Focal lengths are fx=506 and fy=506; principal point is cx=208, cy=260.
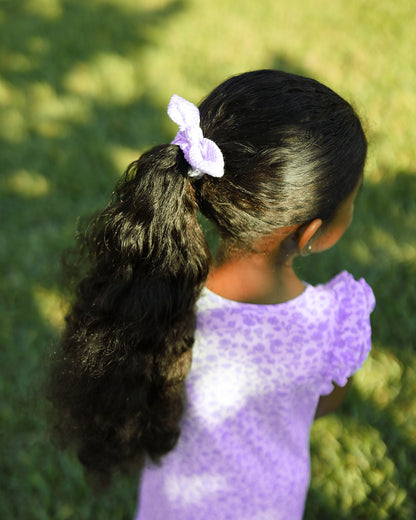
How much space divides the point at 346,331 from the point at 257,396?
26cm

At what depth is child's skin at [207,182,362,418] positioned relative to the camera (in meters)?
1.11

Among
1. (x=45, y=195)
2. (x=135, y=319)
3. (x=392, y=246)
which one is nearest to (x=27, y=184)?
(x=45, y=195)

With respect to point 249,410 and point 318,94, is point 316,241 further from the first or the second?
point 249,410

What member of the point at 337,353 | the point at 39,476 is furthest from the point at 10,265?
the point at 337,353

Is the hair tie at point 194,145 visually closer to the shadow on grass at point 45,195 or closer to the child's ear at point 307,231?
the child's ear at point 307,231

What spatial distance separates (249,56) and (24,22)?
198 centimetres

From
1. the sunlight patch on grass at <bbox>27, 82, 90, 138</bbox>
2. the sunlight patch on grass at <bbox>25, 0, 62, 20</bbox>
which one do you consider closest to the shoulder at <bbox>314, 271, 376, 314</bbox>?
the sunlight patch on grass at <bbox>27, 82, 90, 138</bbox>

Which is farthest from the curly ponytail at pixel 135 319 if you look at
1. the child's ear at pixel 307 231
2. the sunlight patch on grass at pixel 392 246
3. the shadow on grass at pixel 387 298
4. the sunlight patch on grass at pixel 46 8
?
the sunlight patch on grass at pixel 46 8

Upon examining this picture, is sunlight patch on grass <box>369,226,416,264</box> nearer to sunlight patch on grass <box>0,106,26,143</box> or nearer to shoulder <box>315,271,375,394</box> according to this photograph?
shoulder <box>315,271,375,394</box>

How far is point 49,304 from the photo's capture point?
2.42m

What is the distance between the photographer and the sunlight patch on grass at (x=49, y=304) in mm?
2355

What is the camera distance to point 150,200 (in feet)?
3.28

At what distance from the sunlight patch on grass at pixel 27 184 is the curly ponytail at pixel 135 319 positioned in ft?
5.90

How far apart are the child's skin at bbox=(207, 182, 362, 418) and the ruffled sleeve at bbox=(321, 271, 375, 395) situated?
0.32 feet
